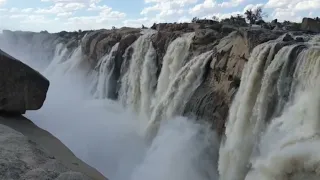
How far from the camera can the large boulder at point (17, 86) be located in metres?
11.9

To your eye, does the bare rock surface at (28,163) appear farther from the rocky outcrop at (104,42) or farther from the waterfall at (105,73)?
the waterfall at (105,73)

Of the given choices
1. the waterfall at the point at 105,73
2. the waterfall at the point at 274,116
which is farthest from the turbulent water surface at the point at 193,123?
the waterfall at the point at 105,73

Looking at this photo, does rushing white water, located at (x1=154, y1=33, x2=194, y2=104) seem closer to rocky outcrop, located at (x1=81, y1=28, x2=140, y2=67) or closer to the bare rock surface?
rocky outcrop, located at (x1=81, y1=28, x2=140, y2=67)

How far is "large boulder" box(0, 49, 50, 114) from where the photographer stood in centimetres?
1188

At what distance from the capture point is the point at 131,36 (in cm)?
2406

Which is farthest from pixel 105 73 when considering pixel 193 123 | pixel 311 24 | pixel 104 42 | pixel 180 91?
pixel 311 24

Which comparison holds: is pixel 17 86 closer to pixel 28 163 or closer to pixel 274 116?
pixel 28 163

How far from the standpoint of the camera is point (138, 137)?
17047 mm

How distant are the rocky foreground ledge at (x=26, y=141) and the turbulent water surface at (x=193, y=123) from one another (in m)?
2.79

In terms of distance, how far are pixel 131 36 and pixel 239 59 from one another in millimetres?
11796

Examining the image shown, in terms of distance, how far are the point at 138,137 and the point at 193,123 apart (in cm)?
321

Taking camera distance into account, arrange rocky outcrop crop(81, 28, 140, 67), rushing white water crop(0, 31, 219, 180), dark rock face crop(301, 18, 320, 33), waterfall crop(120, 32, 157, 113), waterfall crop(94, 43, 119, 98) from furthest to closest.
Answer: waterfall crop(94, 43, 119, 98)
rocky outcrop crop(81, 28, 140, 67)
waterfall crop(120, 32, 157, 113)
dark rock face crop(301, 18, 320, 33)
rushing white water crop(0, 31, 219, 180)

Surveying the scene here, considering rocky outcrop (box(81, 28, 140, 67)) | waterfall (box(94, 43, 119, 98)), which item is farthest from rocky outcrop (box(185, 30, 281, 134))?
waterfall (box(94, 43, 119, 98))

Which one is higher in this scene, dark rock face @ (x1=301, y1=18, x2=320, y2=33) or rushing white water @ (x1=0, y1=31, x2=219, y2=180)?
dark rock face @ (x1=301, y1=18, x2=320, y2=33)
